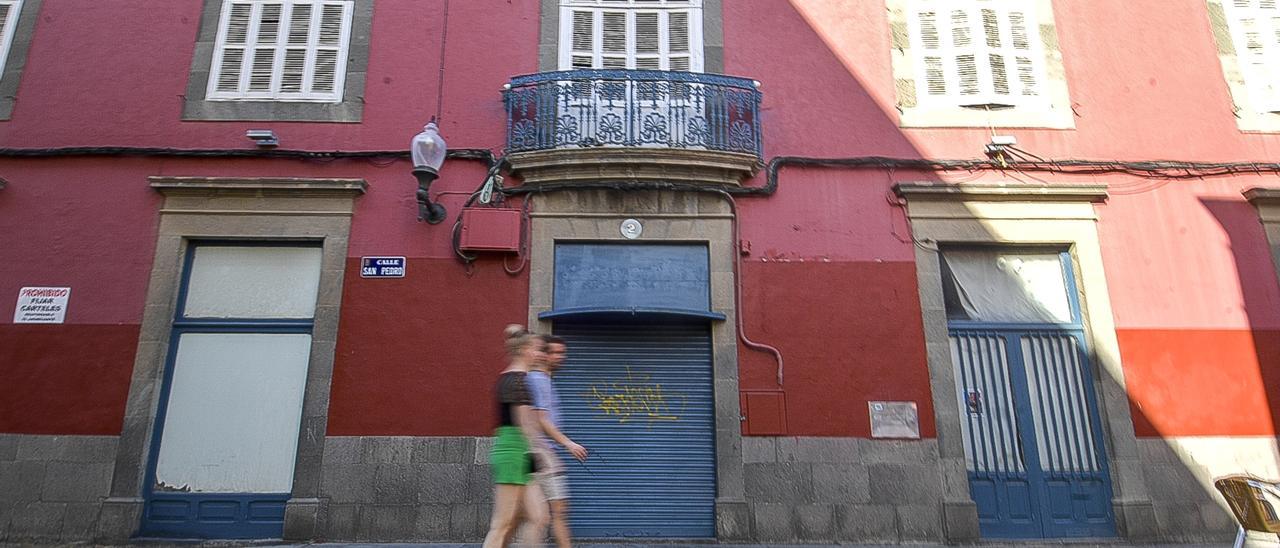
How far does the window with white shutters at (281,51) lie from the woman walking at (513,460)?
458 cm

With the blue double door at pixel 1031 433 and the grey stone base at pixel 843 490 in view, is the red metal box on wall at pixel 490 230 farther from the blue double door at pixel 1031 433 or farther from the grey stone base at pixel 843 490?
the blue double door at pixel 1031 433

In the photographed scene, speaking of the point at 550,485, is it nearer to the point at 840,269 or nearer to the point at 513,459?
the point at 513,459

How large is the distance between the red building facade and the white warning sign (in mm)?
72

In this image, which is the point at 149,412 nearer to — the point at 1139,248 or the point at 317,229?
the point at 317,229

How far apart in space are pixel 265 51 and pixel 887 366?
7215 millimetres

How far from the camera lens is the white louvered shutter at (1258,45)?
779 cm

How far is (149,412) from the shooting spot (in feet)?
21.6

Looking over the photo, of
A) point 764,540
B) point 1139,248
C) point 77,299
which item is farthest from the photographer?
point 1139,248

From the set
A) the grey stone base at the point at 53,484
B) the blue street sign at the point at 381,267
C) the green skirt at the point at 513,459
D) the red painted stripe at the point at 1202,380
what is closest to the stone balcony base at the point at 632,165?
the blue street sign at the point at 381,267

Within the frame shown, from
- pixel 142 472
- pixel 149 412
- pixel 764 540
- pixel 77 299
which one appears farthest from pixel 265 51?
pixel 764 540

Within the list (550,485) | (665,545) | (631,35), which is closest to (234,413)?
(550,485)

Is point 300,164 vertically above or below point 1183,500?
above

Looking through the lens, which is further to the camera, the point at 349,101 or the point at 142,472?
the point at 349,101

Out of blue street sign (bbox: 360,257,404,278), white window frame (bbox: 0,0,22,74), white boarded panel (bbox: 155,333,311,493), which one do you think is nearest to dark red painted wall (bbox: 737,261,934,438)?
blue street sign (bbox: 360,257,404,278)
